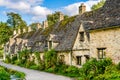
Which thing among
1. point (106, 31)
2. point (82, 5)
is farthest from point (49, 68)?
point (106, 31)

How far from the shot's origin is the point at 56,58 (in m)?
41.7

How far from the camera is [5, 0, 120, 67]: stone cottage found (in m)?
27.8

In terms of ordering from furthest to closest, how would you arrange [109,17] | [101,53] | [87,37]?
[87,37], [101,53], [109,17]

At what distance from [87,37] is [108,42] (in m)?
7.39

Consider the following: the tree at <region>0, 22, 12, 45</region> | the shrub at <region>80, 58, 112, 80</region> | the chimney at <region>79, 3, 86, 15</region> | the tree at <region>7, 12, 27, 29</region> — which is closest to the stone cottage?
the chimney at <region>79, 3, 86, 15</region>

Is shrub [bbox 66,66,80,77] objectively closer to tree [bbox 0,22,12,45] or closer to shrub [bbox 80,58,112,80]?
shrub [bbox 80,58,112,80]

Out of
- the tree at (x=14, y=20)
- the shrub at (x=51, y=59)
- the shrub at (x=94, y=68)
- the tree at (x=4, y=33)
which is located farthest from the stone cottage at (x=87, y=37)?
the tree at (x=14, y=20)

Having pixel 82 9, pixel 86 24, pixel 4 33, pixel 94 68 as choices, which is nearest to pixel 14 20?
pixel 4 33

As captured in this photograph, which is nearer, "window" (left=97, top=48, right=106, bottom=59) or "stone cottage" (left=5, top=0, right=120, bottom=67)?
"stone cottage" (left=5, top=0, right=120, bottom=67)

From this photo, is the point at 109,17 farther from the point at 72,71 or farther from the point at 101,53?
the point at 72,71

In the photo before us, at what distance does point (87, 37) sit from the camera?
35438 millimetres

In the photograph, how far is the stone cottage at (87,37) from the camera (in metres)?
27.8

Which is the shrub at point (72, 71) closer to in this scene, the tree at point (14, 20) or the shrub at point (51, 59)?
the shrub at point (51, 59)

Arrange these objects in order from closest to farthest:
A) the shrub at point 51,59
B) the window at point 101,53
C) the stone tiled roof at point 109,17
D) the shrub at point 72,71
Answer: the stone tiled roof at point 109,17 < the window at point 101,53 < the shrub at point 72,71 < the shrub at point 51,59
